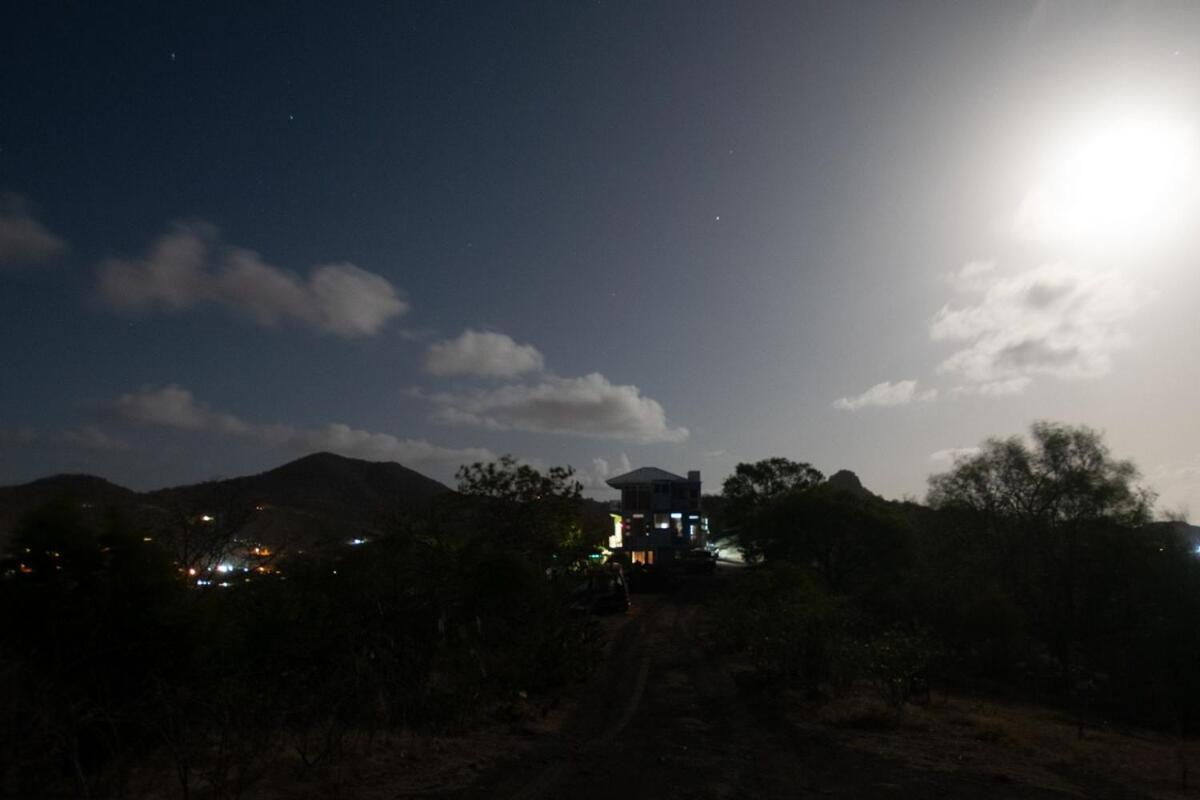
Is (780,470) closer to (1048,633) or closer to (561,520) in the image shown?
(1048,633)

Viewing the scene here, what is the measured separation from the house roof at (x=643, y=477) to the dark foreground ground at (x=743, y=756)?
51571mm

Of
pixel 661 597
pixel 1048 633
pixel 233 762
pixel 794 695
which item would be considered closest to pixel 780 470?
pixel 661 597

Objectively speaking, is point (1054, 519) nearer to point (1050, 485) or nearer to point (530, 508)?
point (1050, 485)

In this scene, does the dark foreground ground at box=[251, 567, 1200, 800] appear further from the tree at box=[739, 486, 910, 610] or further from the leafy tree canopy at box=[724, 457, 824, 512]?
the leafy tree canopy at box=[724, 457, 824, 512]

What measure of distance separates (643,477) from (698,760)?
2307 inches

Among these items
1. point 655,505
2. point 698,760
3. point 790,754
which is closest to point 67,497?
point 698,760

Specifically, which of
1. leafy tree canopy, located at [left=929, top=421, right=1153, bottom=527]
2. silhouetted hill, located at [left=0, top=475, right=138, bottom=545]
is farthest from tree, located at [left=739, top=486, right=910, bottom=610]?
silhouetted hill, located at [left=0, top=475, right=138, bottom=545]

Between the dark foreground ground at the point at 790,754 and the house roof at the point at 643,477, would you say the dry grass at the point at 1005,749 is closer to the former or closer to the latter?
the dark foreground ground at the point at 790,754

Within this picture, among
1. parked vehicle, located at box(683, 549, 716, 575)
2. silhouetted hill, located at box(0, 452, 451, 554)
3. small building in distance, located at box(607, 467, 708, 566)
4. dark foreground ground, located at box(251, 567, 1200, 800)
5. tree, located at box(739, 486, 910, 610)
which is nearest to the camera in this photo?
dark foreground ground, located at box(251, 567, 1200, 800)

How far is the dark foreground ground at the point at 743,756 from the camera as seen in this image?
28.2 feet

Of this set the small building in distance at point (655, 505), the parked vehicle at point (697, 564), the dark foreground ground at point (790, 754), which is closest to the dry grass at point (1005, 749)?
the dark foreground ground at point (790, 754)

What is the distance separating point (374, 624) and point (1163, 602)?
2491 cm

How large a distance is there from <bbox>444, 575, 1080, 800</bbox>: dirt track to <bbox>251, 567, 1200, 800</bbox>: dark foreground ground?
0.02 meters

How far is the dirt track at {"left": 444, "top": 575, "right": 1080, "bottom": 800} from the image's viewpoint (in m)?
8.66
